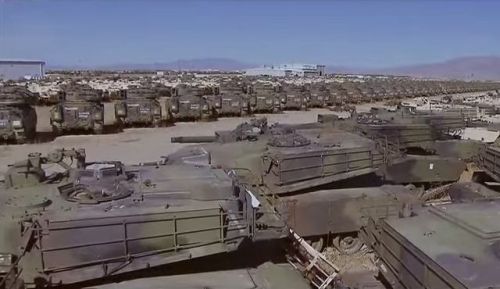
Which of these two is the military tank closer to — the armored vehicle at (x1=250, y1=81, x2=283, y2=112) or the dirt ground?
the dirt ground

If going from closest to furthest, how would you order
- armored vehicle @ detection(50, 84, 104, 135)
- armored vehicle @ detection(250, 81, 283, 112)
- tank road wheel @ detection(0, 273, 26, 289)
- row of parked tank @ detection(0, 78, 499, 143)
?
tank road wheel @ detection(0, 273, 26, 289)
row of parked tank @ detection(0, 78, 499, 143)
armored vehicle @ detection(50, 84, 104, 135)
armored vehicle @ detection(250, 81, 283, 112)

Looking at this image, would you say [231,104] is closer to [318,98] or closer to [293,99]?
[293,99]

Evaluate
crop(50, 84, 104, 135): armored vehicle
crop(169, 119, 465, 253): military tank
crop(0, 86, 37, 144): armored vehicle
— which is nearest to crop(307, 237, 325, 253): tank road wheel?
crop(169, 119, 465, 253): military tank

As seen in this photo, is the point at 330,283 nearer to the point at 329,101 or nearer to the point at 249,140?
the point at 249,140

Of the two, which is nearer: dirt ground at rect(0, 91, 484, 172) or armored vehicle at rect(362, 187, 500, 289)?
armored vehicle at rect(362, 187, 500, 289)

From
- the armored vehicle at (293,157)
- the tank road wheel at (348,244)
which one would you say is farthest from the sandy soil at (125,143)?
the tank road wheel at (348,244)
